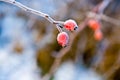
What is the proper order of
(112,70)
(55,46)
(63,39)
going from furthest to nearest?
1. (55,46)
2. (112,70)
3. (63,39)

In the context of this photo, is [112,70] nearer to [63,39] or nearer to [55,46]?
[55,46]

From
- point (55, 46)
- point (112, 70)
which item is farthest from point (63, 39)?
point (55, 46)

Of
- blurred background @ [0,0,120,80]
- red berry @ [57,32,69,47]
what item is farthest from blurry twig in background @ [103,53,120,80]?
red berry @ [57,32,69,47]

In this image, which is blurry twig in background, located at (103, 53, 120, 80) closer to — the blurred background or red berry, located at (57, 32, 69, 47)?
the blurred background

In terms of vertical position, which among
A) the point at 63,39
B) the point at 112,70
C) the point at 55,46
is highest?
the point at 55,46

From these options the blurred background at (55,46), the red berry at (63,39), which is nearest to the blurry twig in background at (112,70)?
the blurred background at (55,46)

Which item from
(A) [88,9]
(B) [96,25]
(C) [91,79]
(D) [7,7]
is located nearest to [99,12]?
(B) [96,25]

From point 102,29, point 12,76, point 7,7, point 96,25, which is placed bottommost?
point 96,25

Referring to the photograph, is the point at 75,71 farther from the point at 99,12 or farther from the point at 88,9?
the point at 99,12

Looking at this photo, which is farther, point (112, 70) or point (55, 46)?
point (55, 46)
